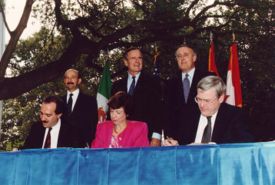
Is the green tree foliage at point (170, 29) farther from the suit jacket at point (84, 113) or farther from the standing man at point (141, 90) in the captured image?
the standing man at point (141, 90)

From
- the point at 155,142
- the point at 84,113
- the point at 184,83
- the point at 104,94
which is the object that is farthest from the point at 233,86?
the point at 155,142

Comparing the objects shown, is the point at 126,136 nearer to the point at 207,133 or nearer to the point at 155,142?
the point at 155,142

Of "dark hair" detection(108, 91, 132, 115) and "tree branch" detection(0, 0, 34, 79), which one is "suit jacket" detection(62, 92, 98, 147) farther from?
"tree branch" detection(0, 0, 34, 79)

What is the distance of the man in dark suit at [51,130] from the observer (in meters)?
4.29

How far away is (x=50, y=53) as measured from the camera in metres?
16.2

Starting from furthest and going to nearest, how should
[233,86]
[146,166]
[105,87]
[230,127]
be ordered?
[105,87] → [233,86] → [230,127] → [146,166]

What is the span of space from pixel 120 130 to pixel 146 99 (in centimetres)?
112

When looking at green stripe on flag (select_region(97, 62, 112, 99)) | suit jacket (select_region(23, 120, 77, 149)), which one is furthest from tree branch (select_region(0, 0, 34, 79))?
suit jacket (select_region(23, 120, 77, 149))

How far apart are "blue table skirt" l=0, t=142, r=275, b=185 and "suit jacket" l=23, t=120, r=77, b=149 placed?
944mm

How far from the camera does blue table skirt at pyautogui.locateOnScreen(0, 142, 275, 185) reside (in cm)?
253

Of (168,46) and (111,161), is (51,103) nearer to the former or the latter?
(111,161)

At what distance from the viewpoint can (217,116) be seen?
11.1 feet

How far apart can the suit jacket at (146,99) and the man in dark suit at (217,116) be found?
153 centimetres

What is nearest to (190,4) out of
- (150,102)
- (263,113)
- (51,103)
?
(263,113)
